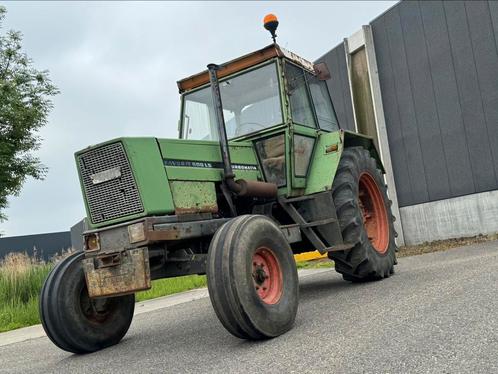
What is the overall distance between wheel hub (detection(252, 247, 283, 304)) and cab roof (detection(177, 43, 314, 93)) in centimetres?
239

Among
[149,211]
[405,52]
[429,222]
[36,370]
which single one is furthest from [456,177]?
[36,370]

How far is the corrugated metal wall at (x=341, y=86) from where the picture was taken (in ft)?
46.9

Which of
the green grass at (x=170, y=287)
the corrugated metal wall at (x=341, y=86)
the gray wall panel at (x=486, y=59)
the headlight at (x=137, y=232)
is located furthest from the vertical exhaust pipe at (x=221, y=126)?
the corrugated metal wall at (x=341, y=86)

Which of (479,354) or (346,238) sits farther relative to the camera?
(346,238)

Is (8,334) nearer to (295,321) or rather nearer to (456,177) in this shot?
(295,321)

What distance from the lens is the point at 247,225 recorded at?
414cm

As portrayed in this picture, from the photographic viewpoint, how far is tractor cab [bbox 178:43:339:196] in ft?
18.4

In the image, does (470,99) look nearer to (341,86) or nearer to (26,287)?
(341,86)

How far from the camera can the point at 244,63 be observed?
19.1ft

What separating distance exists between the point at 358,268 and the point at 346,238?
0.51 metres

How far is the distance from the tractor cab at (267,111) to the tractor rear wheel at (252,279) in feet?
4.39

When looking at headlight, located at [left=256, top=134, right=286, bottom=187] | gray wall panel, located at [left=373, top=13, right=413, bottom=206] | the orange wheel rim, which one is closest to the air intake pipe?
headlight, located at [left=256, top=134, right=286, bottom=187]

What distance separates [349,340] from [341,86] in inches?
465

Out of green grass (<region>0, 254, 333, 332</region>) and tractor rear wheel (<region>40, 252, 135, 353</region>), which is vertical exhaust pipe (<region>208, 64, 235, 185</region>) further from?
green grass (<region>0, 254, 333, 332</region>)
